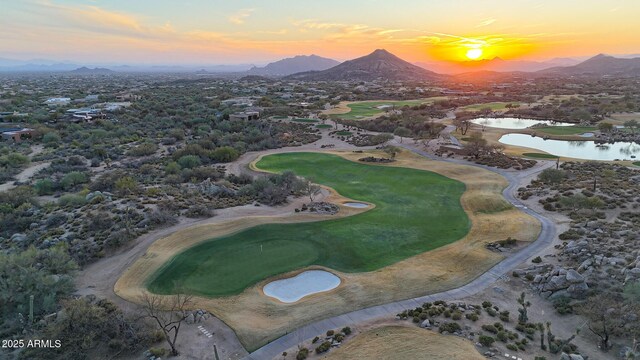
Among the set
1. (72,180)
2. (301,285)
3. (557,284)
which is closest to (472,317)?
(557,284)

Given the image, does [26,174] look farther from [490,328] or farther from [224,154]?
[490,328]

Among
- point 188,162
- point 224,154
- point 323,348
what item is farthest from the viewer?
point 224,154

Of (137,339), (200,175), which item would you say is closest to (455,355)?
(137,339)

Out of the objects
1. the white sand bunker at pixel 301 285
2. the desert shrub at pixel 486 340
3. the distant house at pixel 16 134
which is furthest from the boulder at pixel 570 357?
the distant house at pixel 16 134

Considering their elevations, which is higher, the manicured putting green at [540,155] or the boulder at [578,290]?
the manicured putting green at [540,155]

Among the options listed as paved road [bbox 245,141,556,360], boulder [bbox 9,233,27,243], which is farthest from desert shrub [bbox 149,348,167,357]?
boulder [bbox 9,233,27,243]

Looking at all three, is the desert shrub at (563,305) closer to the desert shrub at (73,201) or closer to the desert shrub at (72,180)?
the desert shrub at (73,201)
